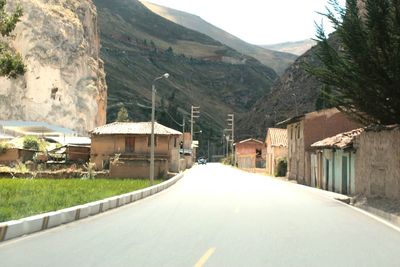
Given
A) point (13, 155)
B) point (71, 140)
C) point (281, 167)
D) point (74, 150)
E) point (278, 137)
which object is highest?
point (278, 137)

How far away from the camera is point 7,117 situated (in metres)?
80.2

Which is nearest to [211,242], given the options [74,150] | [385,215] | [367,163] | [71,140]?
[385,215]

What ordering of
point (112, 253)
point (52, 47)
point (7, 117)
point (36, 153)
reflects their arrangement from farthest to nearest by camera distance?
point (52, 47), point (7, 117), point (36, 153), point (112, 253)

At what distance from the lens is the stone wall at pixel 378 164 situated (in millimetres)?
23047

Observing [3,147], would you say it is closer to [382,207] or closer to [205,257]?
[382,207]

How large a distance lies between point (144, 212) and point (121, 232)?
18.6ft

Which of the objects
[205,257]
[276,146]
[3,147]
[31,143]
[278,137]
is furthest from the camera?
[278,137]

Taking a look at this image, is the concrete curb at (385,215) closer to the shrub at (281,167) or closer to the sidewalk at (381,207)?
the sidewalk at (381,207)

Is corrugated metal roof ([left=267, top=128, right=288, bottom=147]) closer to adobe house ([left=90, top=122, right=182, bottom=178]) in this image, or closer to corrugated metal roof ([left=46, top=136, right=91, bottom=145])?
adobe house ([left=90, top=122, right=182, bottom=178])

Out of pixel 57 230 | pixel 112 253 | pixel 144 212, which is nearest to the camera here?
pixel 112 253

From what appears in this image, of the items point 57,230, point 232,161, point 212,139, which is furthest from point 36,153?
point 212,139

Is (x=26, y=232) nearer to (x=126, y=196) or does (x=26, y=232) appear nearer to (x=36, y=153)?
(x=126, y=196)

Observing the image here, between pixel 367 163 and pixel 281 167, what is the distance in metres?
35.3

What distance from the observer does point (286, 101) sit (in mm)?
129750
